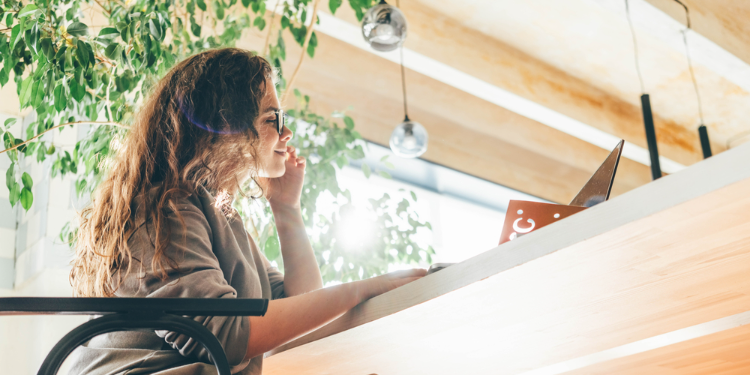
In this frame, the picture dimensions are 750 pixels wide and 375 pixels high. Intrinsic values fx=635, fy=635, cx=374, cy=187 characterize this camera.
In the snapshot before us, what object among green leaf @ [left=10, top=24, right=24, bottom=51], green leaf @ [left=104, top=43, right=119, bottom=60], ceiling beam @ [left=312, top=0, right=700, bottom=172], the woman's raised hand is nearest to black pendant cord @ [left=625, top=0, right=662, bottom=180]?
ceiling beam @ [left=312, top=0, right=700, bottom=172]

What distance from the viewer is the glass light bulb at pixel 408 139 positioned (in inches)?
151

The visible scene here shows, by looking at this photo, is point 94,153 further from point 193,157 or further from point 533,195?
point 533,195

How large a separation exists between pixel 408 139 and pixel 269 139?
2.68m

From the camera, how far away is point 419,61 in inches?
186

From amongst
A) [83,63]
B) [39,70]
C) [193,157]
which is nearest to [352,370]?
[193,157]

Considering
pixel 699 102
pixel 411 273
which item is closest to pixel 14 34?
pixel 411 273

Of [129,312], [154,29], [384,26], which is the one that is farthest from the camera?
[384,26]

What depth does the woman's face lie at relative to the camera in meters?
1.19

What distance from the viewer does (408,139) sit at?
384cm

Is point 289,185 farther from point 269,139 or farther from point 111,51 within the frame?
point 111,51

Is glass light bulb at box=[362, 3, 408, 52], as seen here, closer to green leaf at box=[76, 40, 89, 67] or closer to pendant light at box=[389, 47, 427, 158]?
pendant light at box=[389, 47, 427, 158]

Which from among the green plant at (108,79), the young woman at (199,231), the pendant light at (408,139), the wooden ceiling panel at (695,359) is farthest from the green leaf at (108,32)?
the pendant light at (408,139)

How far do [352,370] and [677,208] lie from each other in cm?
72

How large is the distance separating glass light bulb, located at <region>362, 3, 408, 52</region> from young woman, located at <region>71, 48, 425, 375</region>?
176 centimetres
